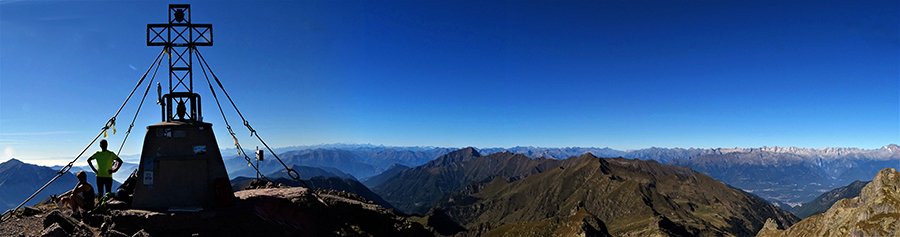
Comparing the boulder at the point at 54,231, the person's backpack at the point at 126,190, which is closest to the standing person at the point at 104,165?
the person's backpack at the point at 126,190

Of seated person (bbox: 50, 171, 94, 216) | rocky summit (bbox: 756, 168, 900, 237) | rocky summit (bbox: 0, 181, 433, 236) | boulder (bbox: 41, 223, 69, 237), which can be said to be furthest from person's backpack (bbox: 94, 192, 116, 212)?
rocky summit (bbox: 756, 168, 900, 237)

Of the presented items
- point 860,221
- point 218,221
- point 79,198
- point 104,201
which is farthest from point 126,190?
point 860,221

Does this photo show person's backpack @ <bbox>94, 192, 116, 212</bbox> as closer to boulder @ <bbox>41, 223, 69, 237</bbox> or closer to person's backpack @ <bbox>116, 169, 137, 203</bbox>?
person's backpack @ <bbox>116, 169, 137, 203</bbox>

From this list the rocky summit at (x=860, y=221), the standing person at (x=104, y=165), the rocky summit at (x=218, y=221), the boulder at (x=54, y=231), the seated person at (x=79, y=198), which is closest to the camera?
the boulder at (x=54, y=231)

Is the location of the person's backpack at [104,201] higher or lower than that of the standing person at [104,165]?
lower

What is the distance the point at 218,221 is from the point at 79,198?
594 centimetres

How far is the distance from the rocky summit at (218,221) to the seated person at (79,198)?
36 cm

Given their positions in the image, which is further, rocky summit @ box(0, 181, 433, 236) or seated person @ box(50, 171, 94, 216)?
seated person @ box(50, 171, 94, 216)

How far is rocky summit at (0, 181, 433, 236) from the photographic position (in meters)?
13.9

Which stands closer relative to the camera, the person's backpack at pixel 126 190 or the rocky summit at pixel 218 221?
the rocky summit at pixel 218 221

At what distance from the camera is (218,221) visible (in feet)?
49.7

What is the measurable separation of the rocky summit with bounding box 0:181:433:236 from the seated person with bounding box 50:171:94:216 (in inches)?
14.1

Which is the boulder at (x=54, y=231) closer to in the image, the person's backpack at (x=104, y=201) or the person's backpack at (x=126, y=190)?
the person's backpack at (x=104, y=201)

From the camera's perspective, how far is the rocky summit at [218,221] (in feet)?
45.6
